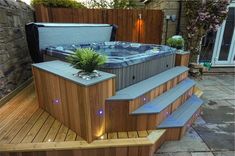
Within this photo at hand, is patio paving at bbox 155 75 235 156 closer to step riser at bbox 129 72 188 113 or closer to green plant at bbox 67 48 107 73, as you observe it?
step riser at bbox 129 72 188 113

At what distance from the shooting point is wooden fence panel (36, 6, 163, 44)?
17.2 feet

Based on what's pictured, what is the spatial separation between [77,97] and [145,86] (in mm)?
1028

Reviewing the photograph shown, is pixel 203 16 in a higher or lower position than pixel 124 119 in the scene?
higher

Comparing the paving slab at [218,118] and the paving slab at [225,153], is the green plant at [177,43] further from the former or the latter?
the paving slab at [225,153]

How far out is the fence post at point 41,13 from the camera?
16.0 feet

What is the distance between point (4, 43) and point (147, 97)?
2371 mm

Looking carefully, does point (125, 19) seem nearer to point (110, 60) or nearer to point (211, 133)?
point (110, 60)

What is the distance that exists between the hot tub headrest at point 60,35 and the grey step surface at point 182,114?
2541 mm

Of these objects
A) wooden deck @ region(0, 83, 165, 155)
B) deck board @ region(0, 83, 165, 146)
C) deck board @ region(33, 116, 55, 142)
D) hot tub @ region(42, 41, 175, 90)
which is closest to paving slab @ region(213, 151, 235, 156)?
wooden deck @ region(0, 83, 165, 155)

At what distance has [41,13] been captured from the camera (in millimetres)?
4918

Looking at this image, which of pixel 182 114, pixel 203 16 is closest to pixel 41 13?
pixel 203 16

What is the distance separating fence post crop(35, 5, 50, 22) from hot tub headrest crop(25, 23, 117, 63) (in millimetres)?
1320

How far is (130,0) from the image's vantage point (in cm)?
909

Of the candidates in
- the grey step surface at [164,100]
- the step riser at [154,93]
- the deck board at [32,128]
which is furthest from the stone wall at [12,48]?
the grey step surface at [164,100]
